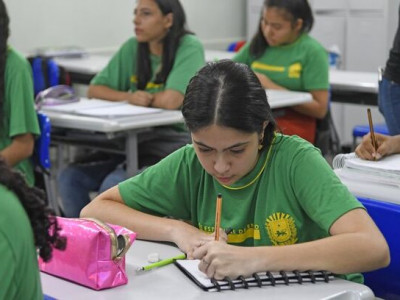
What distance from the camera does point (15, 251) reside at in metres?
1.01

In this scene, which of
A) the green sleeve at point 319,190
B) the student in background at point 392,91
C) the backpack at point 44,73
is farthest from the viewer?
the backpack at point 44,73

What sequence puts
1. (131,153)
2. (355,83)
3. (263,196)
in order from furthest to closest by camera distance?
1. (355,83)
2. (131,153)
3. (263,196)

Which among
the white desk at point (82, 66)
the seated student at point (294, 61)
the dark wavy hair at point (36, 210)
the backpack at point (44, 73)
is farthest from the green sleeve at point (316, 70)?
the dark wavy hair at point (36, 210)

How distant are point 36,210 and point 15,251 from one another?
105mm

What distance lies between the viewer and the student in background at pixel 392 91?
260 centimetres

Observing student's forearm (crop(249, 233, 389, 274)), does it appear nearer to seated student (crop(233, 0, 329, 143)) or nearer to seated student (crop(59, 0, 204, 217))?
seated student (crop(59, 0, 204, 217))

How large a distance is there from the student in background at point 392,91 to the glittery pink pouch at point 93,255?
140cm

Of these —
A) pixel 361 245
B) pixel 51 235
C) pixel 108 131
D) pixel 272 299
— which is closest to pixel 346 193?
A: pixel 361 245

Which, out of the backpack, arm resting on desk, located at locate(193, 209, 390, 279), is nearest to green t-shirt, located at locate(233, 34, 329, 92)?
the backpack

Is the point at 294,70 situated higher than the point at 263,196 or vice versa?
the point at 263,196

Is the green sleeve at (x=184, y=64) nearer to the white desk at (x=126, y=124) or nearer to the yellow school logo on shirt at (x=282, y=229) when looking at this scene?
the white desk at (x=126, y=124)

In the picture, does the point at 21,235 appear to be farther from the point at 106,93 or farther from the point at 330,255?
the point at 106,93

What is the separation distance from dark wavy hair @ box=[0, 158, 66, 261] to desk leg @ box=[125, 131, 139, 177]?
2.15m

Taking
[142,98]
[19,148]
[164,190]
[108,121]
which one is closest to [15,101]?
[19,148]
